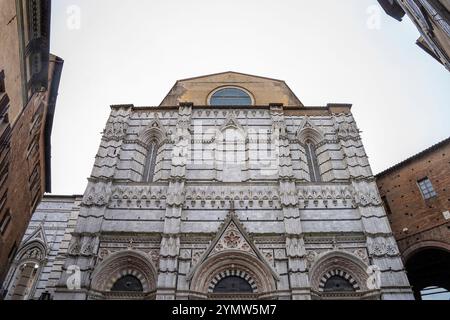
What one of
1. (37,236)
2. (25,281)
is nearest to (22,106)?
(37,236)

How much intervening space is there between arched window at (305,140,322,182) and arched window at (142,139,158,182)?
8.72 meters

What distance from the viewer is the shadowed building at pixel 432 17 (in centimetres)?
873

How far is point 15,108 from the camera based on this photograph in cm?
1082

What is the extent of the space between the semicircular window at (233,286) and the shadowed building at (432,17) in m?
11.4

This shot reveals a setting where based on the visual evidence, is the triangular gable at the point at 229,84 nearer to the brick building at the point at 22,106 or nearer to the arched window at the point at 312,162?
the arched window at the point at 312,162

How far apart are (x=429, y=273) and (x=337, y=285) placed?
26.5ft

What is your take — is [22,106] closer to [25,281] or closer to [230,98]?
[25,281]

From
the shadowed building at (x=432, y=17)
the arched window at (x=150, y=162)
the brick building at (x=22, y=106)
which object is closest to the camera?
the shadowed building at (x=432, y=17)

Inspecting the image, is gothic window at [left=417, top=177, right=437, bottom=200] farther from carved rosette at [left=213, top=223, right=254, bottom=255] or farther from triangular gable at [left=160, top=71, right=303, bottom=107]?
carved rosette at [left=213, top=223, right=254, bottom=255]

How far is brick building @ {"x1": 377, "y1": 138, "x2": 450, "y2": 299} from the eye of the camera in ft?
47.4

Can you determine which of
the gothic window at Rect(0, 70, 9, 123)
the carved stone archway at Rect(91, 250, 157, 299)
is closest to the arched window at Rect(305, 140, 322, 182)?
the carved stone archway at Rect(91, 250, 157, 299)

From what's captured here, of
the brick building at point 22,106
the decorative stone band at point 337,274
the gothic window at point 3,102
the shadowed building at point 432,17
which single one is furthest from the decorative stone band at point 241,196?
the shadowed building at point 432,17

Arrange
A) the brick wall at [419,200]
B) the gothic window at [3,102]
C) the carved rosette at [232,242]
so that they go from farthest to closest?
the brick wall at [419,200], the carved rosette at [232,242], the gothic window at [3,102]
